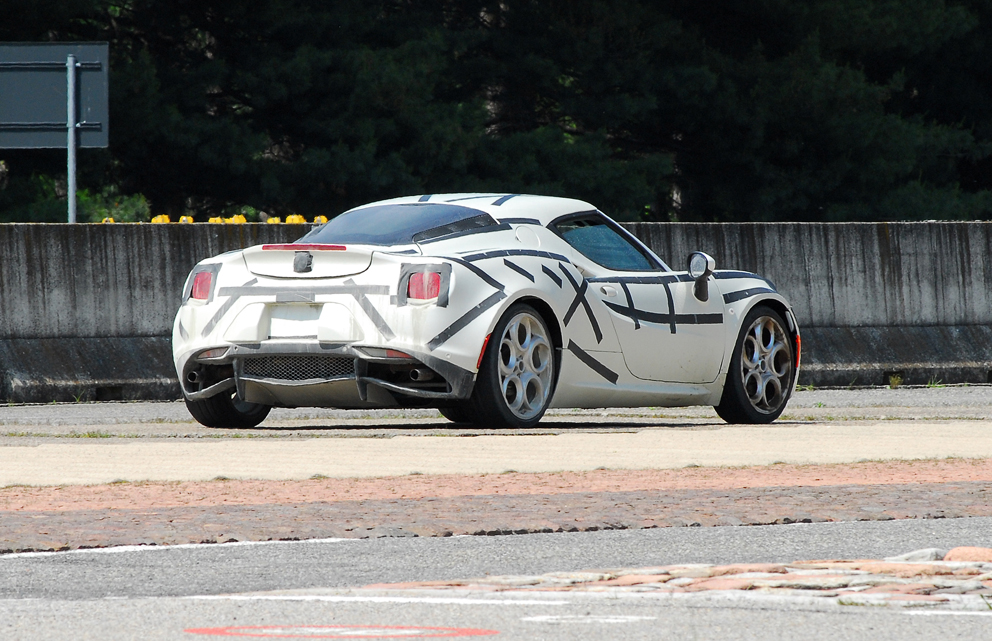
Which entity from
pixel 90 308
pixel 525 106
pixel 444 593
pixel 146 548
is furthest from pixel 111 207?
pixel 444 593

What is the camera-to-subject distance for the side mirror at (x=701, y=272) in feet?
37.8

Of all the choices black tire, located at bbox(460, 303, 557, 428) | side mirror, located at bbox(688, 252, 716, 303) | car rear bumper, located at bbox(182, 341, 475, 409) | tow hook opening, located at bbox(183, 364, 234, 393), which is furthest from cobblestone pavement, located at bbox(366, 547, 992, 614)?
side mirror, located at bbox(688, 252, 716, 303)

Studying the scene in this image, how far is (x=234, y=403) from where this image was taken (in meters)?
11.1

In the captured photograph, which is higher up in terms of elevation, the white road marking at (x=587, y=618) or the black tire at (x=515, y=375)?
the black tire at (x=515, y=375)

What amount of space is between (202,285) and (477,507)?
4.03 m

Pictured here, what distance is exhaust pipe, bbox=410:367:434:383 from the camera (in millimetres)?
10117

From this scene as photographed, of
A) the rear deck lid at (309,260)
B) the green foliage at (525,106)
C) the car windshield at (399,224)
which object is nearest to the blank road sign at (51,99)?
the car windshield at (399,224)

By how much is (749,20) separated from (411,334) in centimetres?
2460

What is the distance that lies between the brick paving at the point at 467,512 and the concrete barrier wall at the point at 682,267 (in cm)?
635

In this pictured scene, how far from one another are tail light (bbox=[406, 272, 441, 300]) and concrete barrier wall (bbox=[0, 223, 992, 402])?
436 cm

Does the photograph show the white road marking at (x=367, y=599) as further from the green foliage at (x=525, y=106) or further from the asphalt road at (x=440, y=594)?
the green foliage at (x=525, y=106)

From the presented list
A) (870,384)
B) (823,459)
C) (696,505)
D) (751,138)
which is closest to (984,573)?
(696,505)

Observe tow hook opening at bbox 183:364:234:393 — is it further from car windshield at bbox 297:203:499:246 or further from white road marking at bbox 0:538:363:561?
white road marking at bbox 0:538:363:561

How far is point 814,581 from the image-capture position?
4980 mm
